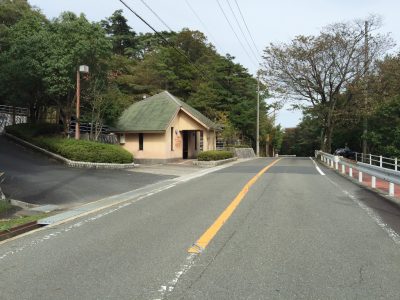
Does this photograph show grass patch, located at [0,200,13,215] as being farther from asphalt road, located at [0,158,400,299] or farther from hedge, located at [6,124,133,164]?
hedge, located at [6,124,133,164]

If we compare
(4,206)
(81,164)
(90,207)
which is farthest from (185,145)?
(4,206)

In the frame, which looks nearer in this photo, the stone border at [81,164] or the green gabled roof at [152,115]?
the stone border at [81,164]

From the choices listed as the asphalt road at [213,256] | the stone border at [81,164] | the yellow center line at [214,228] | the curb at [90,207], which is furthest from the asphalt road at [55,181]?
the yellow center line at [214,228]

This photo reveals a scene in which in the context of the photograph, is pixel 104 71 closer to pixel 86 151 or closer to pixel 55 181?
pixel 86 151

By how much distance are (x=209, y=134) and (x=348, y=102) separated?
14.2m

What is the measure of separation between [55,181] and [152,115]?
18.3 meters

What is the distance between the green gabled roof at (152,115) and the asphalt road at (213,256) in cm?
2180

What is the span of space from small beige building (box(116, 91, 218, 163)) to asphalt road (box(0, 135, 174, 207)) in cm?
954

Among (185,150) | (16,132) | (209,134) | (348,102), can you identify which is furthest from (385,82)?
(16,132)

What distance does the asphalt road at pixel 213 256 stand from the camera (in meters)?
4.87

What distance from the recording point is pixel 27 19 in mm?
28266

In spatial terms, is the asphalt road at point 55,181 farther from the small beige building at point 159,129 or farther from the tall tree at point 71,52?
the small beige building at point 159,129

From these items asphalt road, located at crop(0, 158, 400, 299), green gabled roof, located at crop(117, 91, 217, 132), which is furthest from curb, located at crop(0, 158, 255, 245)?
green gabled roof, located at crop(117, 91, 217, 132)

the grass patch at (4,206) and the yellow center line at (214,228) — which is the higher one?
the grass patch at (4,206)
